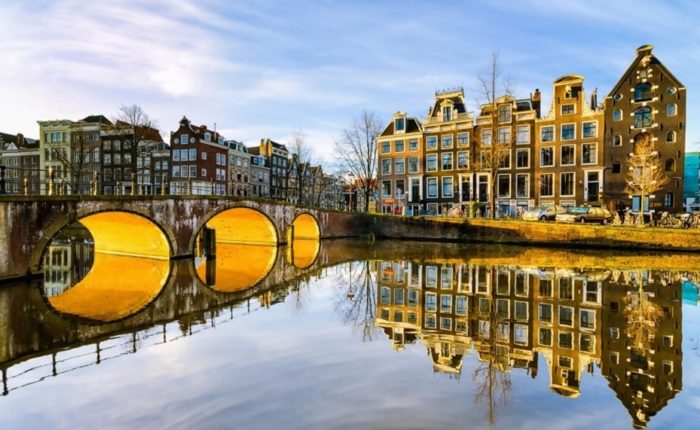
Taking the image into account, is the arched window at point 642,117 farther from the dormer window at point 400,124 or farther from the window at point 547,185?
the dormer window at point 400,124

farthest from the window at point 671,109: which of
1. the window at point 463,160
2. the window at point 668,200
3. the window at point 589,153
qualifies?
the window at point 463,160

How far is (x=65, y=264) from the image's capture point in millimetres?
20906

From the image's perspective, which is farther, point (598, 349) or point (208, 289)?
point (208, 289)

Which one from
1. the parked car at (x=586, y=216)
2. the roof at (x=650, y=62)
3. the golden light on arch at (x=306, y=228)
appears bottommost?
the golden light on arch at (x=306, y=228)

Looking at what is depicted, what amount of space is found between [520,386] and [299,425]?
12.0ft

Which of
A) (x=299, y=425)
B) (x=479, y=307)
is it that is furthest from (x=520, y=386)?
(x=479, y=307)

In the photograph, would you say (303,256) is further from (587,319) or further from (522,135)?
(522,135)

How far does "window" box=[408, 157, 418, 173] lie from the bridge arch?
3151cm

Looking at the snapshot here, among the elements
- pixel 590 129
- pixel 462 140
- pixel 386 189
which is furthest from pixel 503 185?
pixel 386 189

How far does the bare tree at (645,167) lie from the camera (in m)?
34.0

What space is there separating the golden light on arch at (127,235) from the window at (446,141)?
1269 inches

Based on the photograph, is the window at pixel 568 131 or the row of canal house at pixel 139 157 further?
the row of canal house at pixel 139 157

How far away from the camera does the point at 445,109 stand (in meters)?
45.4

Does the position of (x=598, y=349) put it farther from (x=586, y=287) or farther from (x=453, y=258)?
(x=453, y=258)
